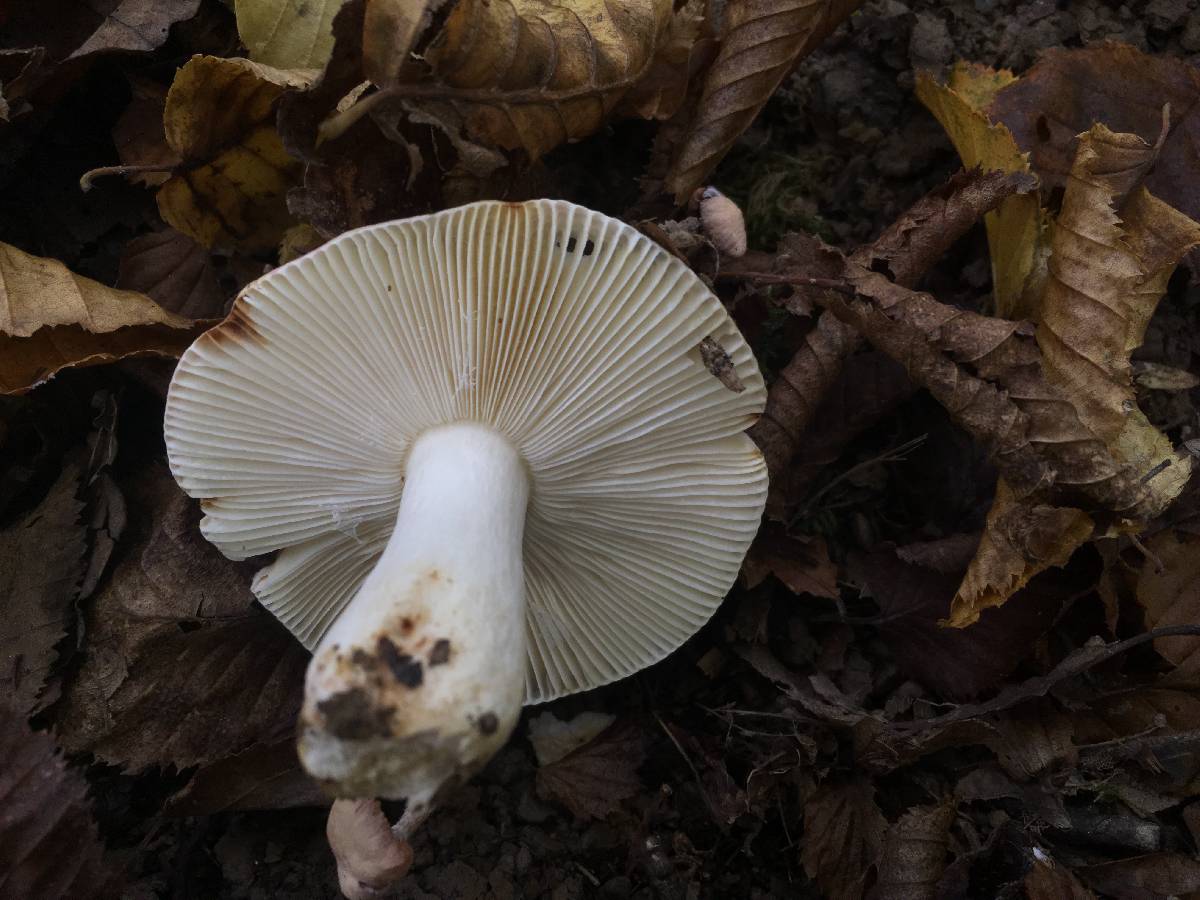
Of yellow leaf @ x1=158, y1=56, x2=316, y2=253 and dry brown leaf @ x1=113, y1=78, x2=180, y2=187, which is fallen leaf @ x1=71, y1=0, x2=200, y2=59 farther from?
yellow leaf @ x1=158, y1=56, x2=316, y2=253

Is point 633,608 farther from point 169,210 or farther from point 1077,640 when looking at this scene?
point 169,210

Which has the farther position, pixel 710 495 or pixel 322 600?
pixel 322 600

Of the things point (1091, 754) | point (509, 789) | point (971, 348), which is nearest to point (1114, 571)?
point (1091, 754)

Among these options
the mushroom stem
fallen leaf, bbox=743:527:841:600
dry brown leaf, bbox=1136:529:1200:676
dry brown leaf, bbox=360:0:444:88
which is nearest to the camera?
the mushroom stem

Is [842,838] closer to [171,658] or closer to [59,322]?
[171,658]

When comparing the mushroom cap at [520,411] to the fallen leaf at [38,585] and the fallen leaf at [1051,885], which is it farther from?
→ the fallen leaf at [1051,885]

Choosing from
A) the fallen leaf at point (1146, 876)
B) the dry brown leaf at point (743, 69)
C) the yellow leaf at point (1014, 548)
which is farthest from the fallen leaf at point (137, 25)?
the fallen leaf at point (1146, 876)

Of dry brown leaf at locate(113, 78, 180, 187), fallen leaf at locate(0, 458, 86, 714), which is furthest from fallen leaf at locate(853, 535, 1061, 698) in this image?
dry brown leaf at locate(113, 78, 180, 187)
